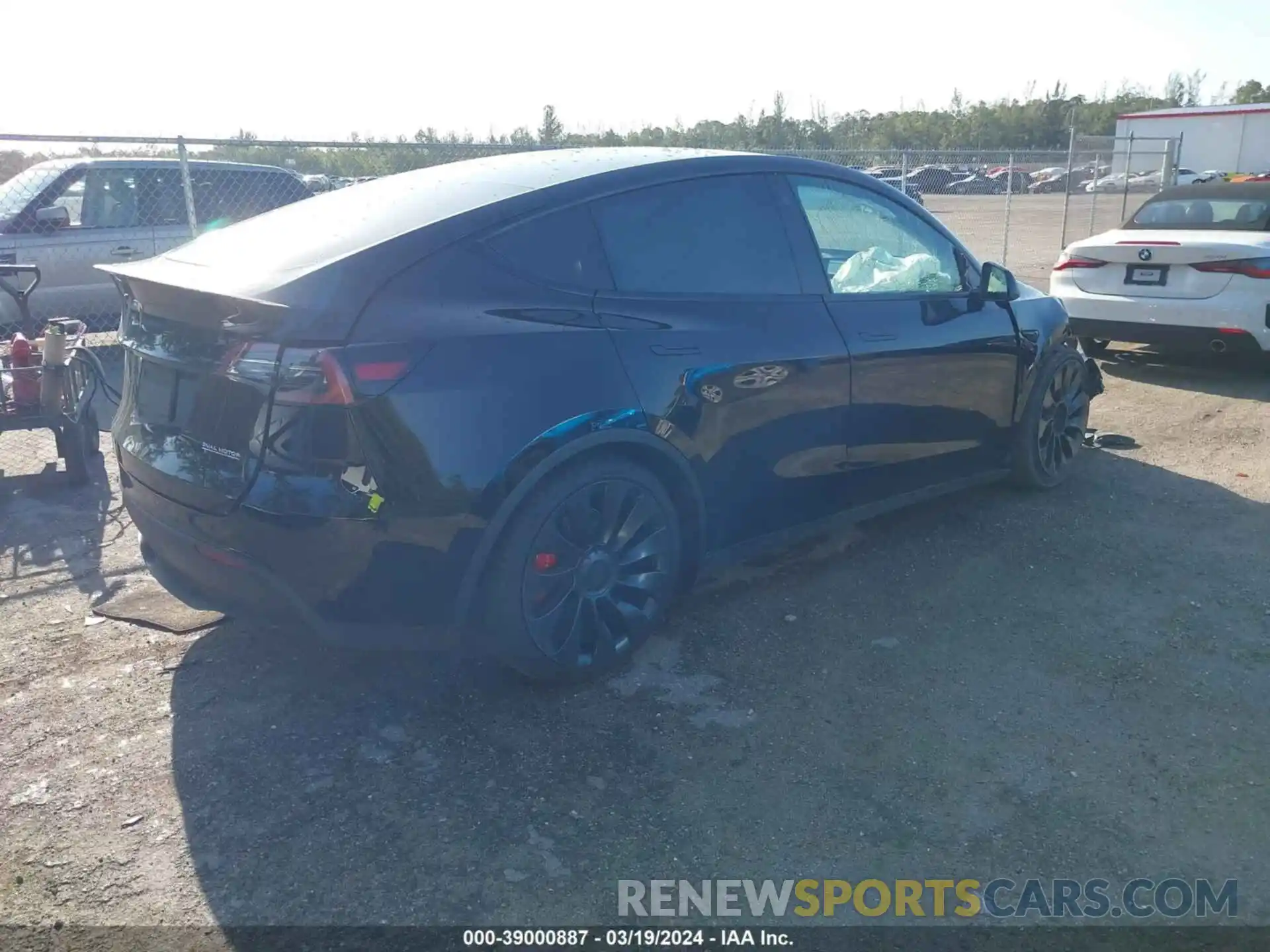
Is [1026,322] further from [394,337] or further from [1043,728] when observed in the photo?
[394,337]

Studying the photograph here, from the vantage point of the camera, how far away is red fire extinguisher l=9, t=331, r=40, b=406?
18.6 ft

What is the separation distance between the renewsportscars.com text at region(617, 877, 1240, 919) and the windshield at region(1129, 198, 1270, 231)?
7.11 m

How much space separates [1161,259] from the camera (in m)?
7.96

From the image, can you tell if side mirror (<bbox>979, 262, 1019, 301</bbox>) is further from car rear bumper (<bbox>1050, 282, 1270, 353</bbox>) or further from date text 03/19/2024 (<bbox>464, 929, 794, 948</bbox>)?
date text 03/19/2024 (<bbox>464, 929, 794, 948</bbox>)

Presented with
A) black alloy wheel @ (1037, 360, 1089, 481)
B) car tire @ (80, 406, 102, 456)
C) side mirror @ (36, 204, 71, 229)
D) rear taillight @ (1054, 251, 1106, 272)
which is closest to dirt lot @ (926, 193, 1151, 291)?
rear taillight @ (1054, 251, 1106, 272)

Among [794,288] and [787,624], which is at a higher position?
[794,288]

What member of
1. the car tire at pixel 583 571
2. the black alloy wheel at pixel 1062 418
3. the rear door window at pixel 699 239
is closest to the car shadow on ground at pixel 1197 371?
the black alloy wheel at pixel 1062 418

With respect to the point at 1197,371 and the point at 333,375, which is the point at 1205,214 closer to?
the point at 1197,371


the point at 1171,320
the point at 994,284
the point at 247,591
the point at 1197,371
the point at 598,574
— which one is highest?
the point at 994,284

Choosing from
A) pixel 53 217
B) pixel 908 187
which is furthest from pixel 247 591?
pixel 908 187

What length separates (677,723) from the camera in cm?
344

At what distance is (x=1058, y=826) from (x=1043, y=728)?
0.53 meters

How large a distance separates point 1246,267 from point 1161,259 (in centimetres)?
58

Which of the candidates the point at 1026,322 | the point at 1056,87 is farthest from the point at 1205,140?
the point at 1026,322
